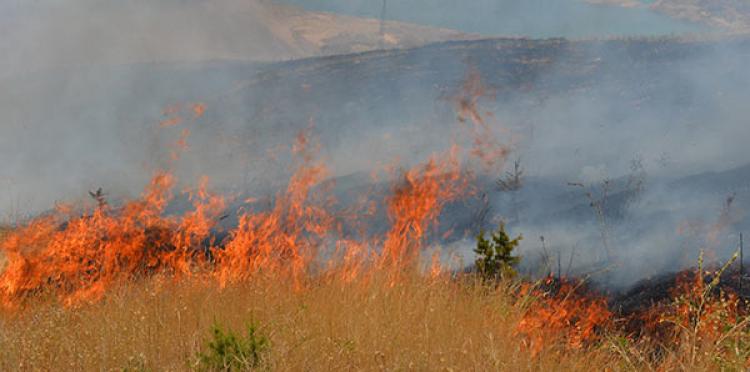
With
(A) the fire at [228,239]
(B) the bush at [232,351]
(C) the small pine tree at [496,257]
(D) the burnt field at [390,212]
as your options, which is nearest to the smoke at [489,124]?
(D) the burnt field at [390,212]

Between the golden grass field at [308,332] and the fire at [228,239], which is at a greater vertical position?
the golden grass field at [308,332]

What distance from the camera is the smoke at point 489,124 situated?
9.26 meters

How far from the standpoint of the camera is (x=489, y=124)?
46.1ft

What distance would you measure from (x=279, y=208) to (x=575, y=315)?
5132 millimetres

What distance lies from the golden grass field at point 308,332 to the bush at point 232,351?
68 mm

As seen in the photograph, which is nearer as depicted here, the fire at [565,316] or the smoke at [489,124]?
the fire at [565,316]

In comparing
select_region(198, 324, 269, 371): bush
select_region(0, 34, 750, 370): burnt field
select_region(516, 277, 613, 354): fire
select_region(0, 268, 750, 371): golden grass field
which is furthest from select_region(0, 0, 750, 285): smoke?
select_region(198, 324, 269, 371): bush

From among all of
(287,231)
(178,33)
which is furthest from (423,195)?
(178,33)

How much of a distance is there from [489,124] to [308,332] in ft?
34.9

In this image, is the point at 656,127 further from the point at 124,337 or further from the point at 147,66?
the point at 147,66

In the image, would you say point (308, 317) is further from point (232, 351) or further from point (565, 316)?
point (565, 316)

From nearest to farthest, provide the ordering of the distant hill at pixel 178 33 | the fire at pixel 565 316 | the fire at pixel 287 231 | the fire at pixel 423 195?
the fire at pixel 565 316
the fire at pixel 287 231
the fire at pixel 423 195
the distant hill at pixel 178 33

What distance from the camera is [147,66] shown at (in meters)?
24.5

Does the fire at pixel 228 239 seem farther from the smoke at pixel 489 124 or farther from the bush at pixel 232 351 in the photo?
the bush at pixel 232 351
